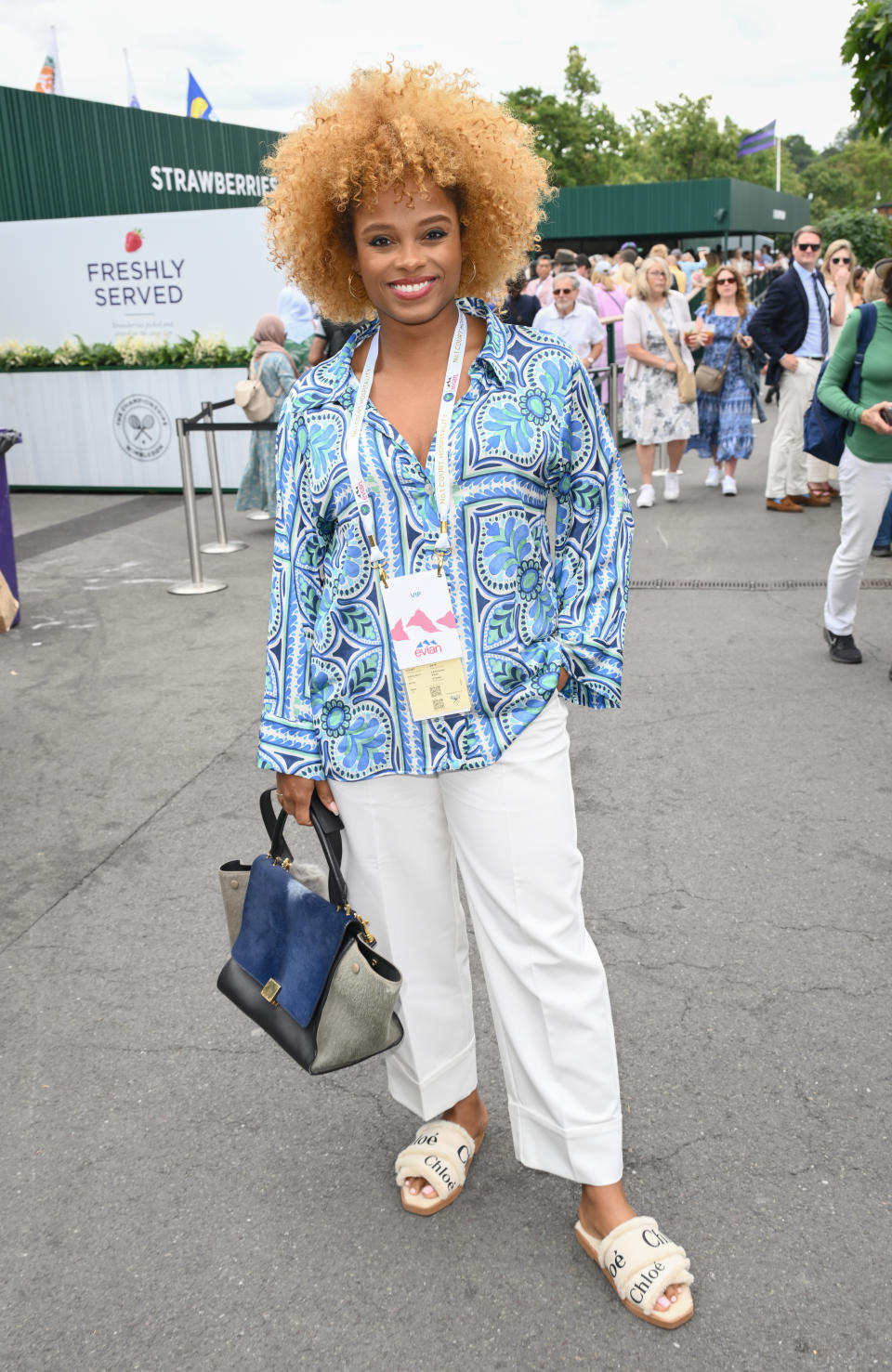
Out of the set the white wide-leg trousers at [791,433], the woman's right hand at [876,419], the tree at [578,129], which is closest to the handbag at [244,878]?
the woman's right hand at [876,419]

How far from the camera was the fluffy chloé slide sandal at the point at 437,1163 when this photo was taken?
2578mm

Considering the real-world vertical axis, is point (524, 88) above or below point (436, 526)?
above

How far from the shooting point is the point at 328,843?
7.53 ft

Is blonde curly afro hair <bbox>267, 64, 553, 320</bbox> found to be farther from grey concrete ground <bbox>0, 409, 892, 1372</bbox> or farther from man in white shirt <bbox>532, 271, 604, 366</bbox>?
man in white shirt <bbox>532, 271, 604, 366</bbox>

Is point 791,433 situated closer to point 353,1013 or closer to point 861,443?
point 861,443

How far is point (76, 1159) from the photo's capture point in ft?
9.19

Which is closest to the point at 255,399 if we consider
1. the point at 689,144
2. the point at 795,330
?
the point at 795,330

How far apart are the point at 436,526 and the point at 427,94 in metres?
0.76

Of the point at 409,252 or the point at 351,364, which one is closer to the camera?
the point at 409,252

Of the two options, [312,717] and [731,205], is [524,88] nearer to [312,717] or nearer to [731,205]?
[731,205]

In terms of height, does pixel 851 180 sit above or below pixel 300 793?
above

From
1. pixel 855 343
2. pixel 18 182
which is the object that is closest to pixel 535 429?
pixel 855 343

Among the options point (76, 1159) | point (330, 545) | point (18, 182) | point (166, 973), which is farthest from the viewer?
point (18, 182)

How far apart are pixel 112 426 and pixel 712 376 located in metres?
5.96
